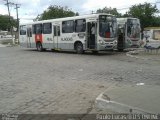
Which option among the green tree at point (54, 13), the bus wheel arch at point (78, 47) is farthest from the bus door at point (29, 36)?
the green tree at point (54, 13)

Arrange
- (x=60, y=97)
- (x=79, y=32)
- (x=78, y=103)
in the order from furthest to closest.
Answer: (x=79, y=32) → (x=60, y=97) → (x=78, y=103)

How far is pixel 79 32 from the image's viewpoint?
971 inches

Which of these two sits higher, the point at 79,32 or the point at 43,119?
the point at 79,32

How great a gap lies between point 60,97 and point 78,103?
2.97 feet

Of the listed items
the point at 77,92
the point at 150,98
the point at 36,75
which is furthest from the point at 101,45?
the point at 150,98

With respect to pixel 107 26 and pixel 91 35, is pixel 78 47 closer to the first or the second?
pixel 91 35

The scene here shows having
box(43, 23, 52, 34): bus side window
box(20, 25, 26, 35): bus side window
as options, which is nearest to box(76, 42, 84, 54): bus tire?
box(43, 23, 52, 34): bus side window

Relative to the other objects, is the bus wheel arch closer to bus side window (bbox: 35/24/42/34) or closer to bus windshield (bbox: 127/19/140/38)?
bus windshield (bbox: 127/19/140/38)

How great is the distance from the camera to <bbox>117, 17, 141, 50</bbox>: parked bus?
27.0m

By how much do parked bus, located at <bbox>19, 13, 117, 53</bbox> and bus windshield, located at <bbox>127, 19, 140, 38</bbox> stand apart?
10.3ft

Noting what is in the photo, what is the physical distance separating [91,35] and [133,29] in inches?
208

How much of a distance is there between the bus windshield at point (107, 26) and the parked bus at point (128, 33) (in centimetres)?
291

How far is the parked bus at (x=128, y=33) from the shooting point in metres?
27.0

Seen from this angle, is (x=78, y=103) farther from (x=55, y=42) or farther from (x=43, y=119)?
(x=55, y=42)
